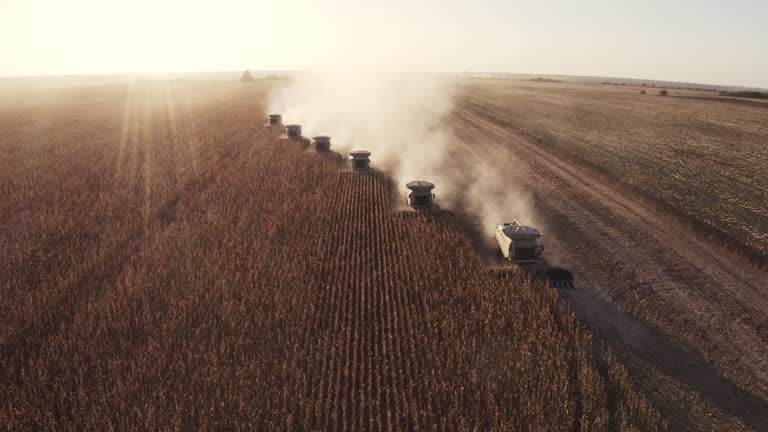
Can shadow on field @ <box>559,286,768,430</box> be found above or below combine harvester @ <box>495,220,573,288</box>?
below

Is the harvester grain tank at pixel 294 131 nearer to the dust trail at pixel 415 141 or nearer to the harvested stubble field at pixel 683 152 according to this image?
the dust trail at pixel 415 141

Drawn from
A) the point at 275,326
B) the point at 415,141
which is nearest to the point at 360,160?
the point at 415,141

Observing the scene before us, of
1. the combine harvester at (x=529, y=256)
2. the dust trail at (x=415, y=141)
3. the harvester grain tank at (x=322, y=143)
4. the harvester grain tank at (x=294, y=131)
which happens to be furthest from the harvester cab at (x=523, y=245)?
the harvester grain tank at (x=294, y=131)

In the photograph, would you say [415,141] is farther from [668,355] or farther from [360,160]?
[668,355]

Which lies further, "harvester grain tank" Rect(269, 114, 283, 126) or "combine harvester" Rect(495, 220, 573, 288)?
"harvester grain tank" Rect(269, 114, 283, 126)

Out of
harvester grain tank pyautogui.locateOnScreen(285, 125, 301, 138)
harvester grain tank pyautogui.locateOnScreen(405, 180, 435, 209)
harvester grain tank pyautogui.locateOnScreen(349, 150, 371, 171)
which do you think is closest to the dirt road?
harvester grain tank pyautogui.locateOnScreen(405, 180, 435, 209)

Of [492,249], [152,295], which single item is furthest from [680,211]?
[152,295]

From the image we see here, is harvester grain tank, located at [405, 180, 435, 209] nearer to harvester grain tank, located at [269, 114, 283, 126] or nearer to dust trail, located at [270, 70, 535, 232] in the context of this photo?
dust trail, located at [270, 70, 535, 232]
